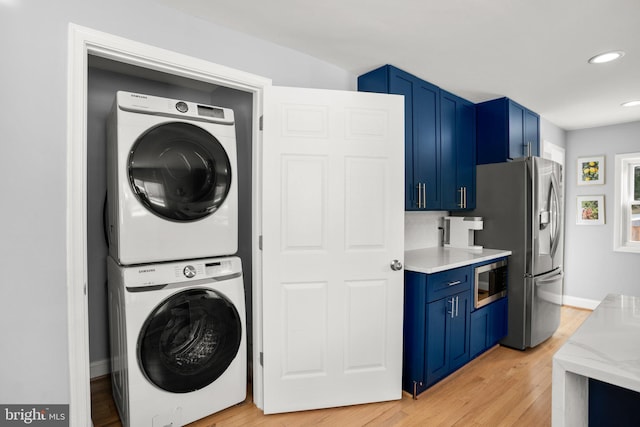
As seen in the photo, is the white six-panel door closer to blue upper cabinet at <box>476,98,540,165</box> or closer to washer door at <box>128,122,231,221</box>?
washer door at <box>128,122,231,221</box>

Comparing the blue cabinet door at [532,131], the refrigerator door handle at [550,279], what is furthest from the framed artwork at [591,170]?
the refrigerator door handle at [550,279]

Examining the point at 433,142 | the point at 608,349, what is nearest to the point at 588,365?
the point at 608,349

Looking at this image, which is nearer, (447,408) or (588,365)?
(588,365)

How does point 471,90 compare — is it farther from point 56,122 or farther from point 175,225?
point 56,122

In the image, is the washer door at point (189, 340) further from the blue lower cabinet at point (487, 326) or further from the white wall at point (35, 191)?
the blue lower cabinet at point (487, 326)

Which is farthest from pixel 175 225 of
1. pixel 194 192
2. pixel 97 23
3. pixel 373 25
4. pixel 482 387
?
pixel 482 387

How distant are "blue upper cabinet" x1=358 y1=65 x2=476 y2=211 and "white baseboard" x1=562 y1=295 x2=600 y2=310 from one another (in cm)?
248

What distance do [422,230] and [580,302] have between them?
2.84m

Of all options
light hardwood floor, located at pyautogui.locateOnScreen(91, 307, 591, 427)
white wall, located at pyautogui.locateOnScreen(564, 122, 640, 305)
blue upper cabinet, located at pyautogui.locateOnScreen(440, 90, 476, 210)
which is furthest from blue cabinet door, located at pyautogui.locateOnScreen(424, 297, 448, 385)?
white wall, located at pyautogui.locateOnScreen(564, 122, 640, 305)

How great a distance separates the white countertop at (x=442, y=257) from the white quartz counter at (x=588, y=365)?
3.86 ft

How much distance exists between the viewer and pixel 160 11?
5.95 ft

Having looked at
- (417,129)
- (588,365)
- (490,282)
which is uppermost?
(417,129)

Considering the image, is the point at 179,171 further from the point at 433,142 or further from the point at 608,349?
the point at 433,142

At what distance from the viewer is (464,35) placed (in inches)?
85.0
